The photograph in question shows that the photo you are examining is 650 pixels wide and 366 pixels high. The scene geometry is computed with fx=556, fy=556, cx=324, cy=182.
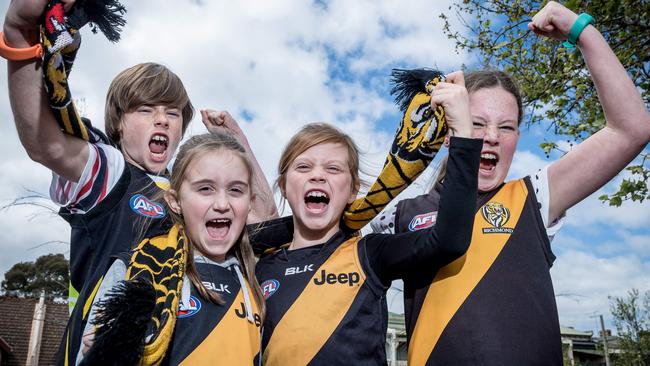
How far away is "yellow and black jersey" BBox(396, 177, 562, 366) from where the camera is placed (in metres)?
2.32

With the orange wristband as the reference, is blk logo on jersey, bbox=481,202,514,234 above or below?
below

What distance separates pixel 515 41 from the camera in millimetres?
7887

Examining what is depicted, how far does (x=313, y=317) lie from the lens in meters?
2.50

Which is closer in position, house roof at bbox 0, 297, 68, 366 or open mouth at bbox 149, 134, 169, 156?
open mouth at bbox 149, 134, 169, 156

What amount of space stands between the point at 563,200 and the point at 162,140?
80.4 inches

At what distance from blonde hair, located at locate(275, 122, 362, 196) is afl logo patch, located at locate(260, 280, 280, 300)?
0.58 metres

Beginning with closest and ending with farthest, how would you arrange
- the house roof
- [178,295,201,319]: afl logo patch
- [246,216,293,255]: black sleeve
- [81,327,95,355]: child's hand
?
[81,327,95,355]: child's hand, [178,295,201,319]: afl logo patch, [246,216,293,255]: black sleeve, the house roof

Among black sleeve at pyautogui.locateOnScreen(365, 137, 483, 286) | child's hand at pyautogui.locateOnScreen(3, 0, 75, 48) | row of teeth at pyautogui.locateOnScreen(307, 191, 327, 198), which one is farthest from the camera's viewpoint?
row of teeth at pyautogui.locateOnScreen(307, 191, 327, 198)

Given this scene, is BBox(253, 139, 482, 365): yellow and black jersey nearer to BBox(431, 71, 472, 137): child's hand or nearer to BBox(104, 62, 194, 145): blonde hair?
BBox(431, 71, 472, 137): child's hand

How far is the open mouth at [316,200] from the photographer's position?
9.21 ft

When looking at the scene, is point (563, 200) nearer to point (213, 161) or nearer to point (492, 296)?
point (492, 296)

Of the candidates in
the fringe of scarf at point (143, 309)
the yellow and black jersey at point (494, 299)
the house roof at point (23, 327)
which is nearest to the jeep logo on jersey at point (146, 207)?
the fringe of scarf at point (143, 309)

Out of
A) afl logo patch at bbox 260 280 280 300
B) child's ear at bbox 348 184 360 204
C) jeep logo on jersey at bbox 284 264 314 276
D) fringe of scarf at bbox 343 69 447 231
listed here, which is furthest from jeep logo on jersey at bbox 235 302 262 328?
child's ear at bbox 348 184 360 204

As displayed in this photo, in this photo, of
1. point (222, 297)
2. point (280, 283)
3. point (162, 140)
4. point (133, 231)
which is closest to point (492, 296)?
point (280, 283)
